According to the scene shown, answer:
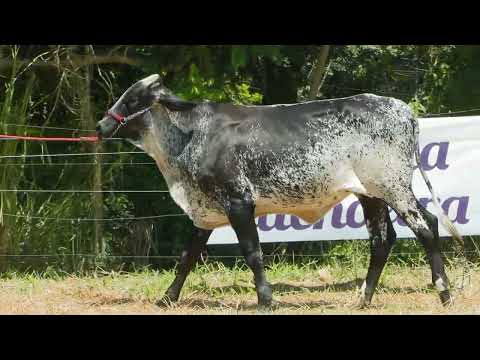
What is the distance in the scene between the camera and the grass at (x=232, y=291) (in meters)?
6.93

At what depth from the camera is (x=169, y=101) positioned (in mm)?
7098

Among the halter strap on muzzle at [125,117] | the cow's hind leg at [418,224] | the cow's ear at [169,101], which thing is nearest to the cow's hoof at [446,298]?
the cow's hind leg at [418,224]

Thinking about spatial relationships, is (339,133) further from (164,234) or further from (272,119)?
(164,234)

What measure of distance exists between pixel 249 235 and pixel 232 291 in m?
1.43

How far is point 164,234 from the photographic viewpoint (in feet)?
35.6

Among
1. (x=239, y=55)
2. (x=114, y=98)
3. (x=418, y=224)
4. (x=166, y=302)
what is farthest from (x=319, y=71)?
(x=166, y=302)

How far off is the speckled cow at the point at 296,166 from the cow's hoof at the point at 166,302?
682mm

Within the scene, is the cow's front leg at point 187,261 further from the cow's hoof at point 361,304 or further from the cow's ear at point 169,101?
the cow's hoof at point 361,304

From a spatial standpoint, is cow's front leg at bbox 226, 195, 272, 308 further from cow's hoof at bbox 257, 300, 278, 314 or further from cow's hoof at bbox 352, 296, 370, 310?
cow's hoof at bbox 352, 296, 370, 310

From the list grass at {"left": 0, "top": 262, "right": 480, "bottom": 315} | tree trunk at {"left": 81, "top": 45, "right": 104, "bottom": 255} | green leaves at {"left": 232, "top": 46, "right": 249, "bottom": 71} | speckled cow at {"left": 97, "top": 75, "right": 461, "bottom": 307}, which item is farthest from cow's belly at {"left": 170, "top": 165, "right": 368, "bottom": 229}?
tree trunk at {"left": 81, "top": 45, "right": 104, "bottom": 255}

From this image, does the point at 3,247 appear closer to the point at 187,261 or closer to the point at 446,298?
the point at 187,261

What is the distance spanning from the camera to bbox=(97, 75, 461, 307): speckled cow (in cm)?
668

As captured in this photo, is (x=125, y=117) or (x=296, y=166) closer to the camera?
(x=296, y=166)

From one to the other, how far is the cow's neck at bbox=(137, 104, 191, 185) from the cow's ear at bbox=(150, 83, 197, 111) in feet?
0.16
